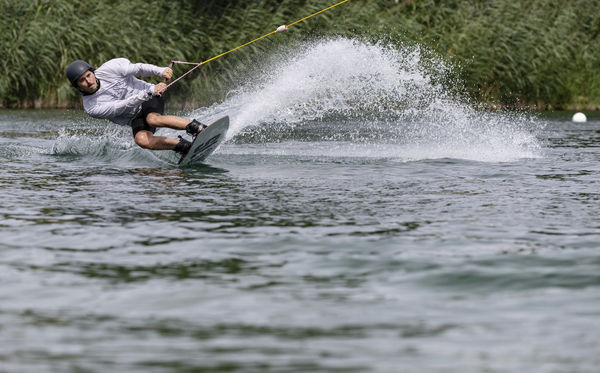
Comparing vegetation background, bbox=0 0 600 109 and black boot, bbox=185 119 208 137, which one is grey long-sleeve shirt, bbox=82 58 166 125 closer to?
black boot, bbox=185 119 208 137

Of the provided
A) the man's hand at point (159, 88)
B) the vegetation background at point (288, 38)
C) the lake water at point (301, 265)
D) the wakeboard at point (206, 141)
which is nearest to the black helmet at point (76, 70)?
the man's hand at point (159, 88)

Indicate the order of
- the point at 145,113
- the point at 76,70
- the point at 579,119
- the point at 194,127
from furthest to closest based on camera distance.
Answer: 1. the point at 579,119
2. the point at 145,113
3. the point at 194,127
4. the point at 76,70

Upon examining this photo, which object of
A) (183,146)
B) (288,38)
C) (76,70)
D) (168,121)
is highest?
(288,38)

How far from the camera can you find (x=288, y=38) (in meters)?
23.3

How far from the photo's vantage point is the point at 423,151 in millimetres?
13469

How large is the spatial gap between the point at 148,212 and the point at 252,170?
3.53 metres

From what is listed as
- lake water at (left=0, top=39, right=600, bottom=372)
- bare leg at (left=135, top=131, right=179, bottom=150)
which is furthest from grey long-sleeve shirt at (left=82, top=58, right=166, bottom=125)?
lake water at (left=0, top=39, right=600, bottom=372)

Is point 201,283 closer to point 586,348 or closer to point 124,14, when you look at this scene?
point 586,348

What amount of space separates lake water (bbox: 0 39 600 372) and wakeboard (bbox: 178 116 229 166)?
0.25m

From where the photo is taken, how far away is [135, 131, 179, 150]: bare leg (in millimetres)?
11789

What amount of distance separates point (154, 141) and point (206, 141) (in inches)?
23.2

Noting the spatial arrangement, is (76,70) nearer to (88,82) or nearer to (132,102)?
(88,82)

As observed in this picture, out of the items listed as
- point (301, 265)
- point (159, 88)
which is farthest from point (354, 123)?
point (301, 265)

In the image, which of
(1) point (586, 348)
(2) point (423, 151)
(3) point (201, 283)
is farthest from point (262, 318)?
(2) point (423, 151)
